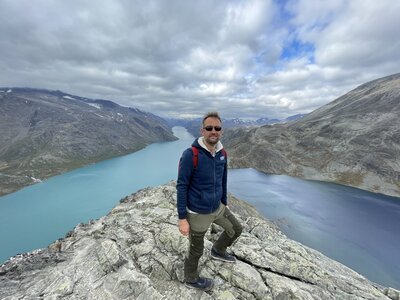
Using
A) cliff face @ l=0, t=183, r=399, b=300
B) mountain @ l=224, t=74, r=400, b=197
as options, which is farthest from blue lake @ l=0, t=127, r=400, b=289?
cliff face @ l=0, t=183, r=399, b=300

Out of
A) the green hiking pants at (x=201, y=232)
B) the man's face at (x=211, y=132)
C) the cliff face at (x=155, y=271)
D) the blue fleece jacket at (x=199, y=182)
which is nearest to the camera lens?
the blue fleece jacket at (x=199, y=182)

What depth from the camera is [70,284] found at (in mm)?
10688

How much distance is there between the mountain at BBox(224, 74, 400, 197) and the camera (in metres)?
133

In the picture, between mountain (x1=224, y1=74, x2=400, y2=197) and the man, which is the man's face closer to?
the man

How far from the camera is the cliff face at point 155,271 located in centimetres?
1022

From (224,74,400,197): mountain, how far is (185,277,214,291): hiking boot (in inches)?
5366

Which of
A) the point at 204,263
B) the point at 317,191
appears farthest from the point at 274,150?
the point at 204,263

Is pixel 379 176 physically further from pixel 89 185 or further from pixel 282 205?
pixel 89 185

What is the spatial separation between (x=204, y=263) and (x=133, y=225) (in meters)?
5.85

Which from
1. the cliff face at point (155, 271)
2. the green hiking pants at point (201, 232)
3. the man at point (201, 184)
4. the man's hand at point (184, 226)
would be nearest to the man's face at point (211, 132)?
the man at point (201, 184)

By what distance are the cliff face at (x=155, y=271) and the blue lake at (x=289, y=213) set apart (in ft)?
165

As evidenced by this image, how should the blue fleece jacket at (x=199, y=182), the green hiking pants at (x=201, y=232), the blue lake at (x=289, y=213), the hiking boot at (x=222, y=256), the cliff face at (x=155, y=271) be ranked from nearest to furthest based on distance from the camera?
1. the blue fleece jacket at (x=199, y=182)
2. the green hiking pants at (x=201, y=232)
3. the cliff face at (x=155, y=271)
4. the hiking boot at (x=222, y=256)
5. the blue lake at (x=289, y=213)

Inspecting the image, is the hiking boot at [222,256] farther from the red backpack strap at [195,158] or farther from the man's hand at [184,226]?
the red backpack strap at [195,158]

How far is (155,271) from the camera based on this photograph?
1126cm
